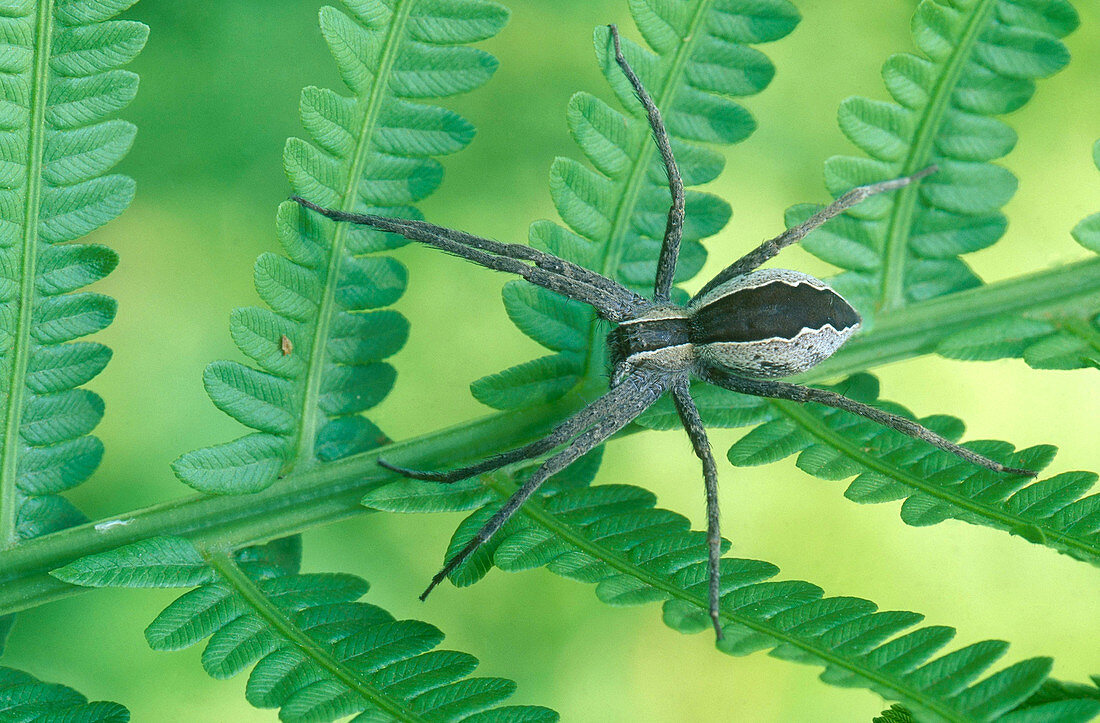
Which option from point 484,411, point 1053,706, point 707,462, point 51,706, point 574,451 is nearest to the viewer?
point 1053,706

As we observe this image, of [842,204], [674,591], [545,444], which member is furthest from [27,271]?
[842,204]

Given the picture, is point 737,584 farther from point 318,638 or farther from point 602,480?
point 602,480

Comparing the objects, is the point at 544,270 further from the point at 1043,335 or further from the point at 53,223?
the point at 1043,335

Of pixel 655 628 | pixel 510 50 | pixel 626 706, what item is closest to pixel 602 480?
pixel 655 628

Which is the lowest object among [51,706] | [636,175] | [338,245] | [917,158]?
[51,706]

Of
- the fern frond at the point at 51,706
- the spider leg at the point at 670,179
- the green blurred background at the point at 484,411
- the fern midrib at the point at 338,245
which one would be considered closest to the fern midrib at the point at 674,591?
the fern midrib at the point at 338,245

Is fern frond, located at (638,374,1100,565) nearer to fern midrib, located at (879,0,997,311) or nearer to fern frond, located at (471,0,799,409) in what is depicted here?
fern midrib, located at (879,0,997,311)
